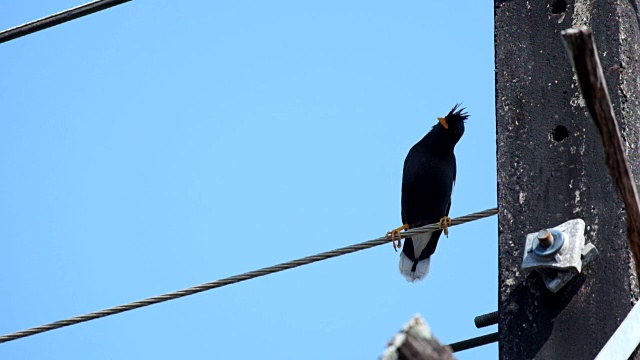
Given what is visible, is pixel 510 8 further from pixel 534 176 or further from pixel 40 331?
pixel 40 331

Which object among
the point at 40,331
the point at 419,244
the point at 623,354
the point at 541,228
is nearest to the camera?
the point at 623,354

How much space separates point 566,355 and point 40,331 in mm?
2204

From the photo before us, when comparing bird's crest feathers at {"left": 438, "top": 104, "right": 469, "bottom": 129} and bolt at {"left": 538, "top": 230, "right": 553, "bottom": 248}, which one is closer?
bolt at {"left": 538, "top": 230, "right": 553, "bottom": 248}

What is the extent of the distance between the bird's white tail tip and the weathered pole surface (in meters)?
3.81

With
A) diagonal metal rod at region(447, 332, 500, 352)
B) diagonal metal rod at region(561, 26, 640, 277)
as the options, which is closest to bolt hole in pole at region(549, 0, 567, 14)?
diagonal metal rod at region(447, 332, 500, 352)

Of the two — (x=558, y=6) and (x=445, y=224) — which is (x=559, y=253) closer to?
(x=558, y=6)

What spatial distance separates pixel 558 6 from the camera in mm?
3490

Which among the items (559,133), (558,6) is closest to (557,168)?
(559,133)

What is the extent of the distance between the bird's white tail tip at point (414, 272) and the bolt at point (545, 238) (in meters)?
4.18

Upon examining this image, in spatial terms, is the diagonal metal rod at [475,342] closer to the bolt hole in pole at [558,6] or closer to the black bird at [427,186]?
the bolt hole in pole at [558,6]

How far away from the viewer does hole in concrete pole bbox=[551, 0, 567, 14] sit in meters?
3.48

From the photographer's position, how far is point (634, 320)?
8.54 ft

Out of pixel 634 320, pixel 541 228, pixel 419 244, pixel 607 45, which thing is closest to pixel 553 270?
pixel 541 228

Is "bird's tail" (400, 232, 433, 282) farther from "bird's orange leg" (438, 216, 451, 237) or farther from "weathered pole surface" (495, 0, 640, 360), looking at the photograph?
"weathered pole surface" (495, 0, 640, 360)
